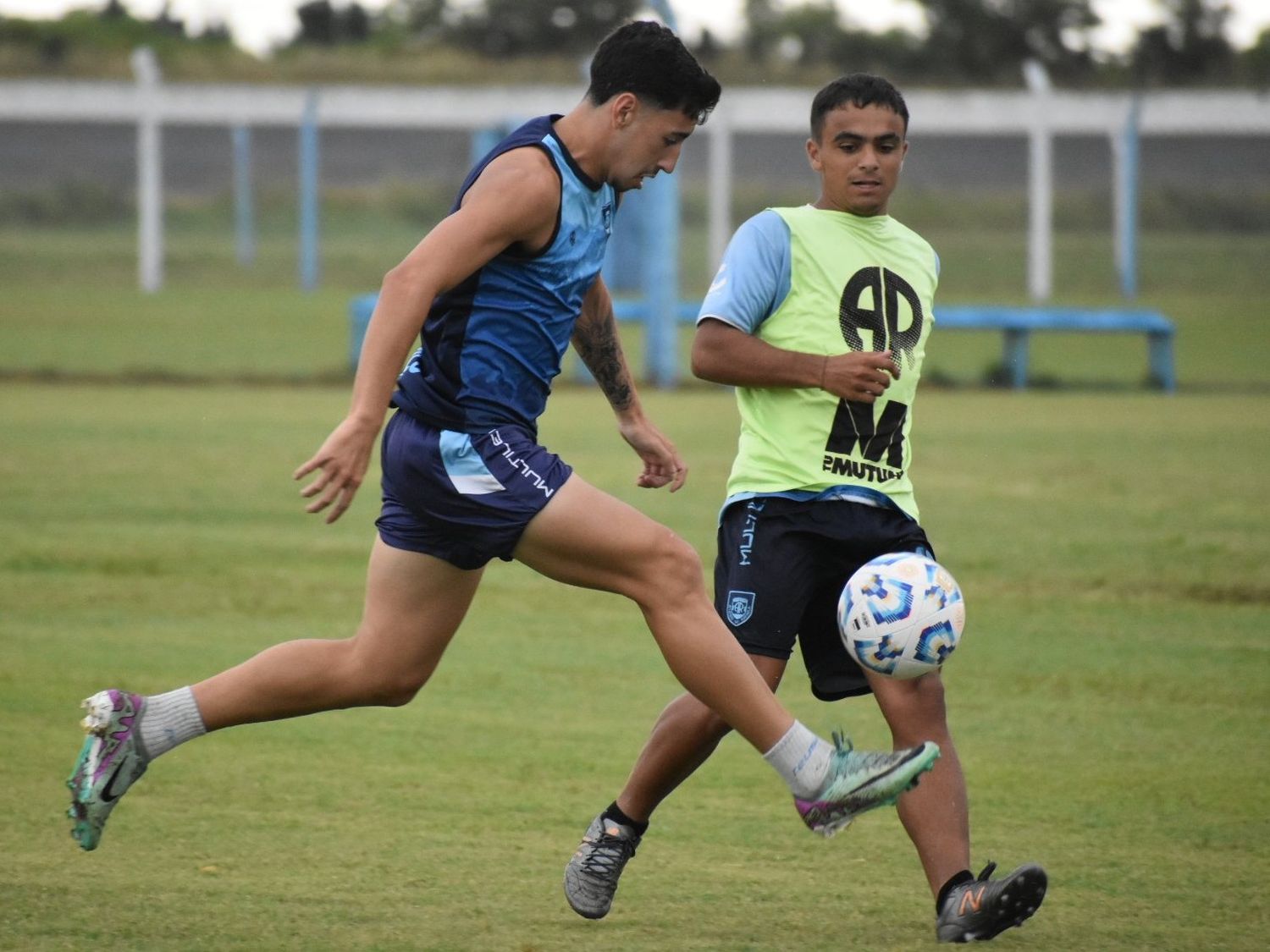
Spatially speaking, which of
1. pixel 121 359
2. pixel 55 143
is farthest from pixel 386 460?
pixel 55 143

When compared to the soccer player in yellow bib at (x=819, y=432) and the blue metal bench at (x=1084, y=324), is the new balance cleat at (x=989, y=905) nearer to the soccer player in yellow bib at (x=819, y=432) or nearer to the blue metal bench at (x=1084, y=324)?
the soccer player in yellow bib at (x=819, y=432)

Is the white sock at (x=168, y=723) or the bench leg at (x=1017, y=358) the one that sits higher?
the bench leg at (x=1017, y=358)

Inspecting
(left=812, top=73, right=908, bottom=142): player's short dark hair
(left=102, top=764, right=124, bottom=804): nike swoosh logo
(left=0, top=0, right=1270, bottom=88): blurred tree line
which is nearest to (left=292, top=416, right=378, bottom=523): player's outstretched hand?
(left=102, top=764, right=124, bottom=804): nike swoosh logo

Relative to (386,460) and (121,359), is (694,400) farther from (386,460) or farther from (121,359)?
(386,460)

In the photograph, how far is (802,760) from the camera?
4.55 metres

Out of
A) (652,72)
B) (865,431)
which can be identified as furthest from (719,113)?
(652,72)

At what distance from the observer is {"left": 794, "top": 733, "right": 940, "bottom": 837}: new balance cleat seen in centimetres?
449

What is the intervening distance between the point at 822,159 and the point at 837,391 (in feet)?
2.21

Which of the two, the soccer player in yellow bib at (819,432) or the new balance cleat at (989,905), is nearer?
the new balance cleat at (989,905)

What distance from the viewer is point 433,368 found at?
477 cm

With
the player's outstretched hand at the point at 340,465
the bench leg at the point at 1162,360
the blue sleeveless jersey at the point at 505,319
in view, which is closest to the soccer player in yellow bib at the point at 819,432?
the blue sleeveless jersey at the point at 505,319

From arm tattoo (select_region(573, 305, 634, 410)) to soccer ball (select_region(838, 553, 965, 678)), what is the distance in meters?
0.87

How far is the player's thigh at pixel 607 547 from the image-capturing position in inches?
181

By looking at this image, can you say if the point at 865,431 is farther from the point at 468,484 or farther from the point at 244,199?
the point at 244,199
